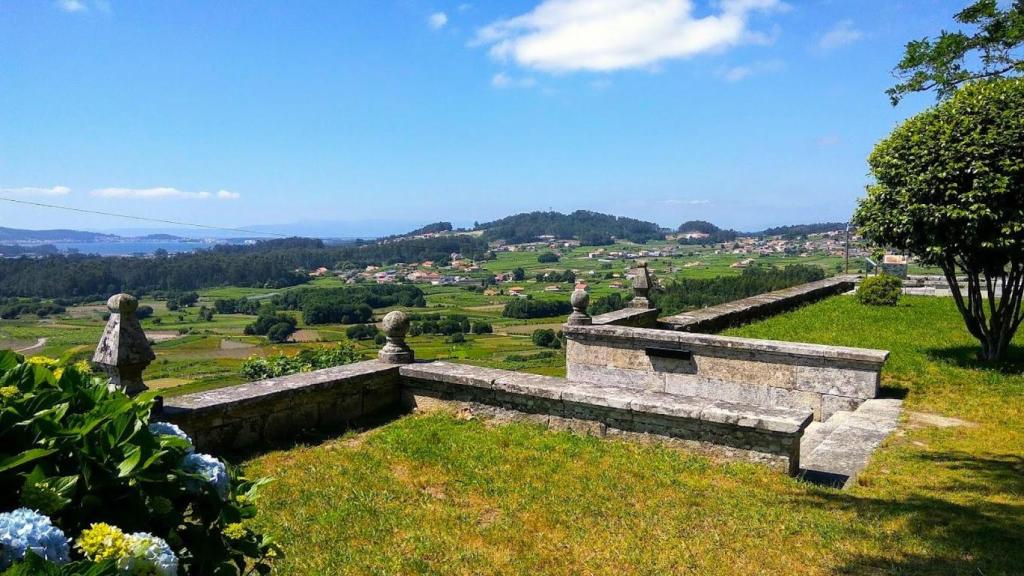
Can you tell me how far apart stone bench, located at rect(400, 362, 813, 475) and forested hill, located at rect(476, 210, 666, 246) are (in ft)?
341

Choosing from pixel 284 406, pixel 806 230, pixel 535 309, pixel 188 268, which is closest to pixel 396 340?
pixel 284 406

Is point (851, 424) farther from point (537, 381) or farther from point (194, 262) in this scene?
point (194, 262)

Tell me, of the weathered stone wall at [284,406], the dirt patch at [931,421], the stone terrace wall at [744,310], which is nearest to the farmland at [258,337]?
the stone terrace wall at [744,310]

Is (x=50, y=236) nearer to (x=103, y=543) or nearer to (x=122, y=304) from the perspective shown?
(x=122, y=304)

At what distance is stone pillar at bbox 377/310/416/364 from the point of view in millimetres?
7344

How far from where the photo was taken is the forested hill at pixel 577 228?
383ft

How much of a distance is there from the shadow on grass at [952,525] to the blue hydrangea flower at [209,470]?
3.37 m

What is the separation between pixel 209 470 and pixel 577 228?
408 feet

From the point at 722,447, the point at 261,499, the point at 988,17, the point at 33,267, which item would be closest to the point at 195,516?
the point at 261,499

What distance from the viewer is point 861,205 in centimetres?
892

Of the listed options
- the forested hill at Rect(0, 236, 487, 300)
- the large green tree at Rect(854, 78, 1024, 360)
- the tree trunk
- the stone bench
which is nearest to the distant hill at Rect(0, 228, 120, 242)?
the forested hill at Rect(0, 236, 487, 300)

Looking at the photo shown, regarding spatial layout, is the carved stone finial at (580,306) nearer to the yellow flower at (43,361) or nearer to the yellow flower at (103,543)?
the yellow flower at (43,361)

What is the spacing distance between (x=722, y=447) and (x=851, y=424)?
201 centimetres

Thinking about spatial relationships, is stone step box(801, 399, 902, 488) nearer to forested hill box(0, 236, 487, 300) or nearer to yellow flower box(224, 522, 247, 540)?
yellow flower box(224, 522, 247, 540)
